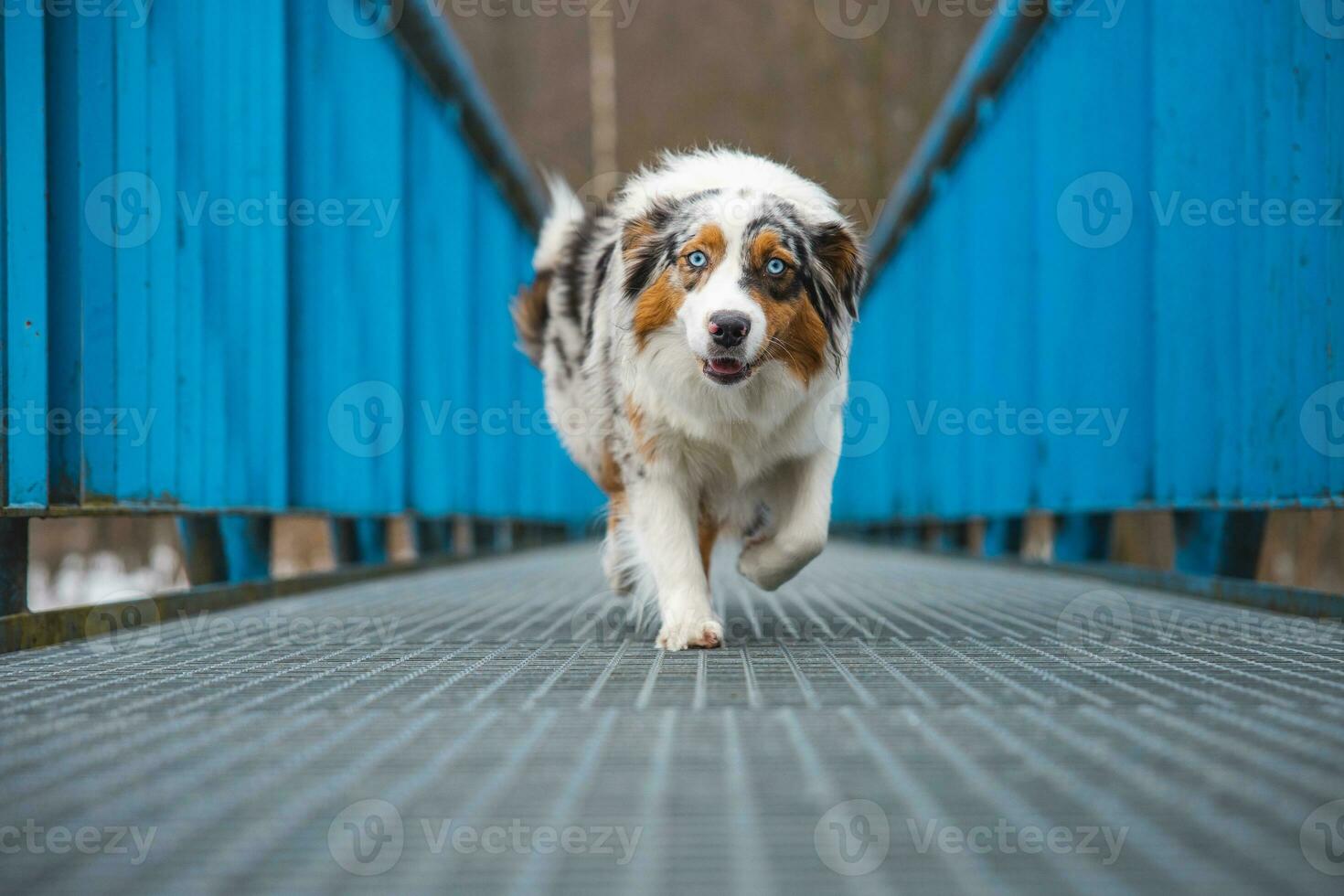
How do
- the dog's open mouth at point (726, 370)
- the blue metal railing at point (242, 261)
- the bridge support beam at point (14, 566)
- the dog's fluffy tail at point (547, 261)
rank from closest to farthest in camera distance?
1. the bridge support beam at point (14, 566)
2. the dog's open mouth at point (726, 370)
3. the blue metal railing at point (242, 261)
4. the dog's fluffy tail at point (547, 261)

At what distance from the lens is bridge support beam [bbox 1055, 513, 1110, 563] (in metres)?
6.02

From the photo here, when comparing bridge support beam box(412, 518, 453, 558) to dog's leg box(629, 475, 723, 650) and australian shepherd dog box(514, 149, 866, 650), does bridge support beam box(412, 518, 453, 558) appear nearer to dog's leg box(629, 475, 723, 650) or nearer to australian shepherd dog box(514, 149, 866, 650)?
australian shepherd dog box(514, 149, 866, 650)

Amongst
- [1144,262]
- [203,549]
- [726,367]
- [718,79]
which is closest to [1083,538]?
[1144,262]

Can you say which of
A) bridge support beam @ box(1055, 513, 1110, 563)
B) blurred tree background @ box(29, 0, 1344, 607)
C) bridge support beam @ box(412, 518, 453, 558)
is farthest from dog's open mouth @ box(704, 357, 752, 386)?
blurred tree background @ box(29, 0, 1344, 607)

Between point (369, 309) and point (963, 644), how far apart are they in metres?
4.24

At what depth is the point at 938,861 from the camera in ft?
4.57

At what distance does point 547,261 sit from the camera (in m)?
4.91

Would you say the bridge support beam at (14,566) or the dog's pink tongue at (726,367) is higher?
the dog's pink tongue at (726,367)

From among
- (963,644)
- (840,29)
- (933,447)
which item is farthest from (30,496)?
(840,29)

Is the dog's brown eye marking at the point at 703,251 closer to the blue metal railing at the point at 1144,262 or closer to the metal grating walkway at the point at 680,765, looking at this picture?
the metal grating walkway at the point at 680,765

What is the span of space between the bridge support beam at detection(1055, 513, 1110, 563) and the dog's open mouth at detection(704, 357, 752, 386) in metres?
3.26

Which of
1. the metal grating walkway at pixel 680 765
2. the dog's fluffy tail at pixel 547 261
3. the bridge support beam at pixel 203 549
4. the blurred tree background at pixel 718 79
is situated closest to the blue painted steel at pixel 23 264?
the metal grating walkway at pixel 680 765

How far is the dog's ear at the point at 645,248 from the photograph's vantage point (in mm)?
3490

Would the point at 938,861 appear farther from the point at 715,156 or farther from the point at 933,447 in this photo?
the point at 933,447
